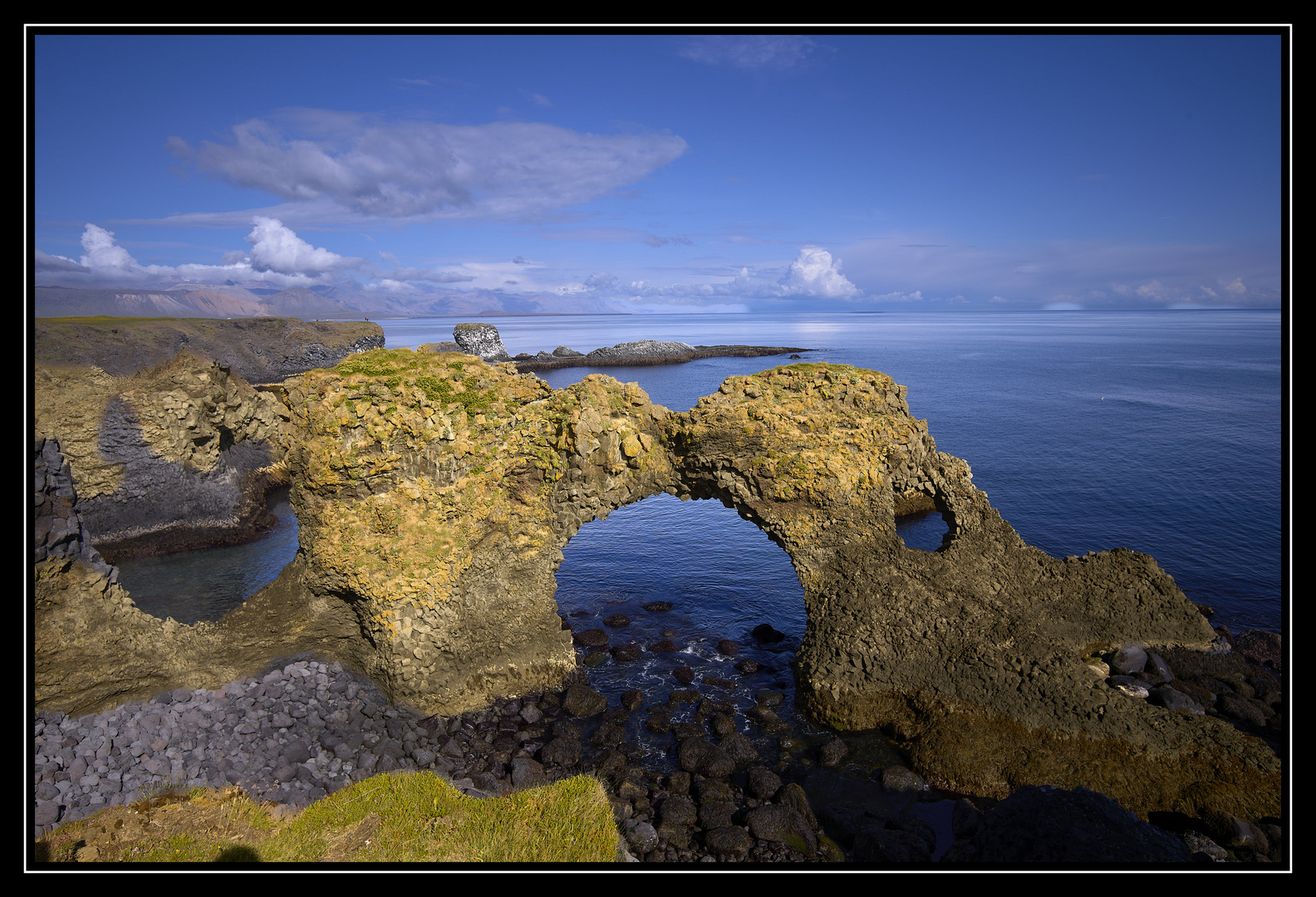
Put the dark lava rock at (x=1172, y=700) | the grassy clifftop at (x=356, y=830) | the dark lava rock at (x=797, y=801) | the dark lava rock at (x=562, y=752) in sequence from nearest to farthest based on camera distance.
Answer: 1. the grassy clifftop at (x=356, y=830)
2. the dark lava rock at (x=797, y=801)
3. the dark lava rock at (x=562, y=752)
4. the dark lava rock at (x=1172, y=700)

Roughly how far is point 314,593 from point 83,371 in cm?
3353

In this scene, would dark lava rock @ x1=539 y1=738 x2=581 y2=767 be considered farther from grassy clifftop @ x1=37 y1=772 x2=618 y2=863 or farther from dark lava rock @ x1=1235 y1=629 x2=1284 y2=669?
dark lava rock @ x1=1235 y1=629 x2=1284 y2=669

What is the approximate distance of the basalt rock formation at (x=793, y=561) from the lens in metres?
19.9

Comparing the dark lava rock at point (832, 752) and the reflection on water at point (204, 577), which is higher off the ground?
the reflection on water at point (204, 577)

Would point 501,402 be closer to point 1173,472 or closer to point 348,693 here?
point 348,693

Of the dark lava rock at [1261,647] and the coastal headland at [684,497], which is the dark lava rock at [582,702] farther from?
the dark lava rock at [1261,647]

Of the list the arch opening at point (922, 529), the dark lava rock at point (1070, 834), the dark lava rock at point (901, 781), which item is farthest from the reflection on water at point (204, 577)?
the arch opening at point (922, 529)

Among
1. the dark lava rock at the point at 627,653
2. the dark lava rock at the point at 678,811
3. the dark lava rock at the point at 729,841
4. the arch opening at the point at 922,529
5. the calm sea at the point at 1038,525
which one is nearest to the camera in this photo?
the dark lava rock at the point at 729,841

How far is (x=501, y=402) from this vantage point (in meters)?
23.5

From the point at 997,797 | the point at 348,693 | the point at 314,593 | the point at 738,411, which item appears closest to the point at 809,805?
the point at 997,797

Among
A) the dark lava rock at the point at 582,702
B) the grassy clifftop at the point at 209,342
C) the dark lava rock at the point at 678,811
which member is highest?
the grassy clifftop at the point at 209,342

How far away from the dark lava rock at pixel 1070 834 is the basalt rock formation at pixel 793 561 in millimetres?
1840

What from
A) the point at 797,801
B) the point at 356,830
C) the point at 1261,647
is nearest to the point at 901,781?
the point at 797,801

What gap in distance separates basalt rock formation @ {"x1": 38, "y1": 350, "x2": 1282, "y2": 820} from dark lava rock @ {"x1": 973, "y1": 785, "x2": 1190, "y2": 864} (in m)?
1.84
